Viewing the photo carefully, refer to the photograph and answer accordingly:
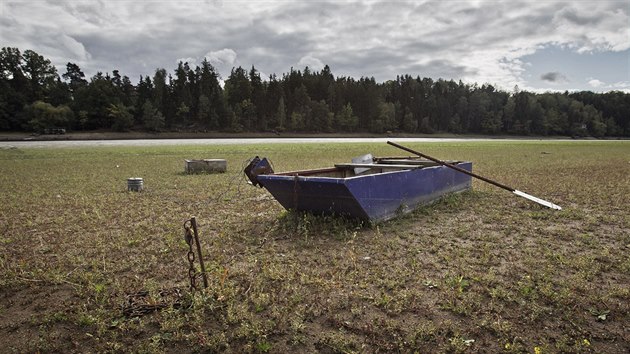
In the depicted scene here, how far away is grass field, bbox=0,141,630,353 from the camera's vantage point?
311 centimetres

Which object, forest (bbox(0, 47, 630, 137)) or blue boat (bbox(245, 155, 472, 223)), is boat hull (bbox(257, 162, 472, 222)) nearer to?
blue boat (bbox(245, 155, 472, 223))

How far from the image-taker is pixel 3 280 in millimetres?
4297

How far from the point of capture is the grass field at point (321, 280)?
3.11m

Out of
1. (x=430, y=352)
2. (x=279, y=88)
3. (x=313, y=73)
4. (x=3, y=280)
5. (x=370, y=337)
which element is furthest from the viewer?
(x=313, y=73)

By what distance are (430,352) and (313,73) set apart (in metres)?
98.3

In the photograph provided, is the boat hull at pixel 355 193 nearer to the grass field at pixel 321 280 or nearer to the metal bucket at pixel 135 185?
the grass field at pixel 321 280

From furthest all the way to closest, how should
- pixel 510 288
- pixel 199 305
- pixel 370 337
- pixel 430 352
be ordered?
pixel 510 288, pixel 199 305, pixel 370 337, pixel 430 352

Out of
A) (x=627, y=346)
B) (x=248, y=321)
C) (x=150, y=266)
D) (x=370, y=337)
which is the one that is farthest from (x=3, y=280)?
(x=627, y=346)

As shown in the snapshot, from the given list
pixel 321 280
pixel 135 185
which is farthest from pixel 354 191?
pixel 135 185

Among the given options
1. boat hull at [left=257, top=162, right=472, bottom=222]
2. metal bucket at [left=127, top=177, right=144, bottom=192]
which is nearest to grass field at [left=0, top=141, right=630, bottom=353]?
boat hull at [left=257, top=162, right=472, bottom=222]

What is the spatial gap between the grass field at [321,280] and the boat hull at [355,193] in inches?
9.4

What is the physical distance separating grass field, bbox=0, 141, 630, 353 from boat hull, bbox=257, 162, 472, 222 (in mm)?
239

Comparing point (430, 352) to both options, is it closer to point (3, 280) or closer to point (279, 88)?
point (3, 280)

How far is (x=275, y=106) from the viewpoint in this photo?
81.6 meters
